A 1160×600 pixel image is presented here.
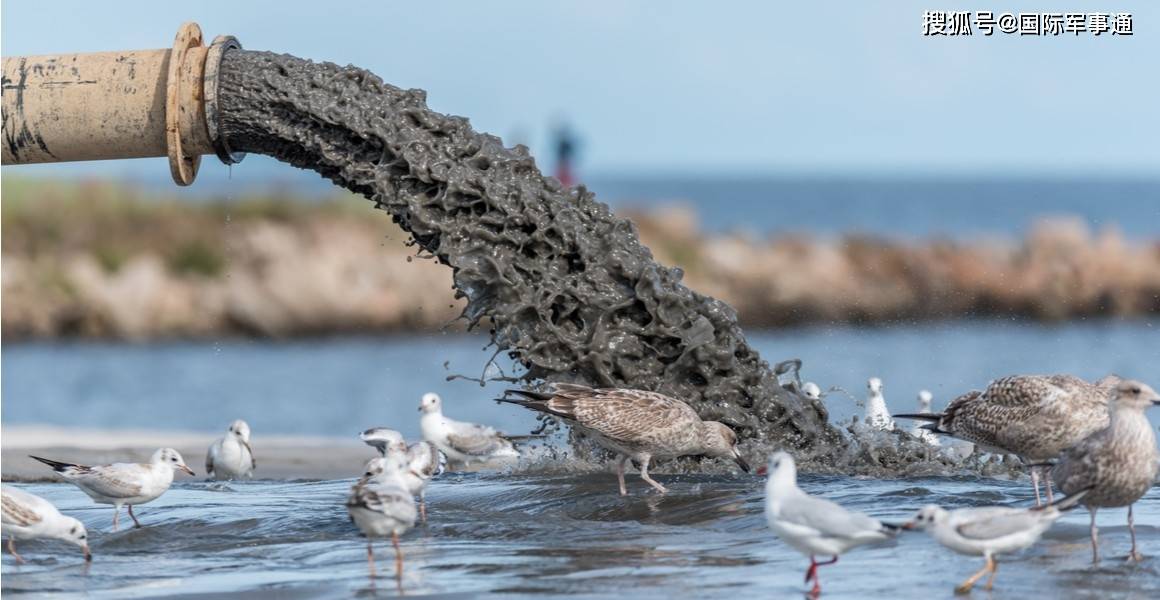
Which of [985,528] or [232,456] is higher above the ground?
[232,456]

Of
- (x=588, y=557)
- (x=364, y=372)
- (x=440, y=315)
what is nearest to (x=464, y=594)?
(x=588, y=557)

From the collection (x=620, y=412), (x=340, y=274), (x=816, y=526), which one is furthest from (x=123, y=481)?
(x=340, y=274)

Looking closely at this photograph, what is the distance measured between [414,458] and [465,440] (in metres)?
3.26

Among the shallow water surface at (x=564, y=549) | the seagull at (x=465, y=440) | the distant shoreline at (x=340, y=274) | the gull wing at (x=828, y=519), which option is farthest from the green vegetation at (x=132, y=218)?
the gull wing at (x=828, y=519)

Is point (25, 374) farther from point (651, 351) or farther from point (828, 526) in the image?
point (828, 526)

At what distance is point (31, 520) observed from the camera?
28.3ft

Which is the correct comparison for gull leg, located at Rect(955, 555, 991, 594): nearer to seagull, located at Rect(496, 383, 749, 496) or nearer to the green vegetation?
seagull, located at Rect(496, 383, 749, 496)

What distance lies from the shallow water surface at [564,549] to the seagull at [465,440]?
66.1 inches

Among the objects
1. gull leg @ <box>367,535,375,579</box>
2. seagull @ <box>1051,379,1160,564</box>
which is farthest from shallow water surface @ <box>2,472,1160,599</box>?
seagull @ <box>1051,379,1160,564</box>

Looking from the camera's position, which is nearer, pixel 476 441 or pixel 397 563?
pixel 397 563

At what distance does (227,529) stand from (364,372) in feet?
55.2

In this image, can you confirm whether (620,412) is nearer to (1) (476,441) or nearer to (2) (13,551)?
(1) (476,441)

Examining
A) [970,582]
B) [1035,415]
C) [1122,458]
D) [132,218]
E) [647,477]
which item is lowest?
[970,582]

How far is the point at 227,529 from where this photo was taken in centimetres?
959
